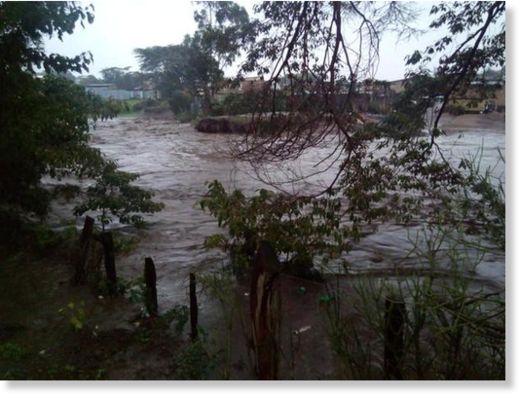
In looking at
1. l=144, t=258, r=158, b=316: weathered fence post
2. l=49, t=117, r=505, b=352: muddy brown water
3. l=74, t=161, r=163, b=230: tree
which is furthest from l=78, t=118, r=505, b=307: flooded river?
l=74, t=161, r=163, b=230: tree

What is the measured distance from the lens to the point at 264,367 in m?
1.70

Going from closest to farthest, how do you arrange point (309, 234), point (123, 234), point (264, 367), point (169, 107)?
point (264, 367), point (309, 234), point (123, 234), point (169, 107)

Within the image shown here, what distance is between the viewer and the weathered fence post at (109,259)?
280 centimetres

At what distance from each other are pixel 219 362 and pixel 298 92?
171cm

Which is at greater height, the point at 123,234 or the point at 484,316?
the point at 484,316

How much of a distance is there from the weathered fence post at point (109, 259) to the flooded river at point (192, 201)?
343mm

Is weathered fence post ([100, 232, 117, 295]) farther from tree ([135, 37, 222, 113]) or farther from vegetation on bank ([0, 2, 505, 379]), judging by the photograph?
tree ([135, 37, 222, 113])

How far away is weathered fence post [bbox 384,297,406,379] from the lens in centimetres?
156

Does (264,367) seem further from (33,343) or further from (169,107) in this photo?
(169,107)

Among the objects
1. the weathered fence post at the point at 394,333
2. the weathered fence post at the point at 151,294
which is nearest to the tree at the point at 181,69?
the weathered fence post at the point at 151,294

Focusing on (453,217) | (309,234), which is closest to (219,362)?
(309,234)

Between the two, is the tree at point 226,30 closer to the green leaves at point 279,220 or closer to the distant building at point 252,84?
the distant building at point 252,84

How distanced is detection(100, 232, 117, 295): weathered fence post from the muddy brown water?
336 mm

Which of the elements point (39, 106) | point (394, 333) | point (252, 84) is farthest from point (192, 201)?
point (394, 333)
